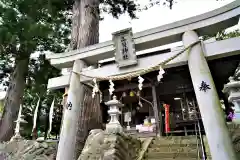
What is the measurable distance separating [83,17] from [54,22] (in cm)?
306

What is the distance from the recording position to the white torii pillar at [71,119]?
447cm

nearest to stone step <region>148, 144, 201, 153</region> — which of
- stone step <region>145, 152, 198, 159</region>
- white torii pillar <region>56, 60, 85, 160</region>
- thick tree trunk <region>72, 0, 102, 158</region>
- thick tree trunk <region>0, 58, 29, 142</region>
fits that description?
stone step <region>145, 152, 198, 159</region>

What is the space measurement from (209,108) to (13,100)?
828 centimetres

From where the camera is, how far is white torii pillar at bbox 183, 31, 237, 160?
3.35m

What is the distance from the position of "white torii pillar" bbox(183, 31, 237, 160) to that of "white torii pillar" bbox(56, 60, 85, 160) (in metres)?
2.72

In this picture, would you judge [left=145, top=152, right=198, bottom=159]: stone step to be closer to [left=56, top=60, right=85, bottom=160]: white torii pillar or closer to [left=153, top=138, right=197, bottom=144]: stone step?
[left=153, top=138, right=197, bottom=144]: stone step

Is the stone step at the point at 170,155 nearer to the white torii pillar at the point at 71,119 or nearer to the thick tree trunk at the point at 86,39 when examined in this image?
the white torii pillar at the point at 71,119

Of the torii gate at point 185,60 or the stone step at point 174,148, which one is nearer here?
the torii gate at point 185,60

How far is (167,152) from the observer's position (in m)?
4.73

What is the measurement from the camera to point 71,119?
4711mm

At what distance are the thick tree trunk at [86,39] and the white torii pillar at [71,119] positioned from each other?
0.93 meters

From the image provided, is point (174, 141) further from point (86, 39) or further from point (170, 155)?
point (86, 39)

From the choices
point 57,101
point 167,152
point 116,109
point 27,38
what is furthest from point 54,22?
point 167,152

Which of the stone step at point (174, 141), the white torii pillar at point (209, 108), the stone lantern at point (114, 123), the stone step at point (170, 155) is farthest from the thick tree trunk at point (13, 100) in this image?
the white torii pillar at point (209, 108)
